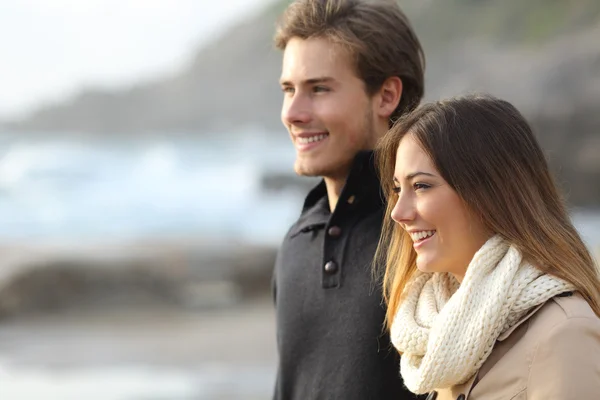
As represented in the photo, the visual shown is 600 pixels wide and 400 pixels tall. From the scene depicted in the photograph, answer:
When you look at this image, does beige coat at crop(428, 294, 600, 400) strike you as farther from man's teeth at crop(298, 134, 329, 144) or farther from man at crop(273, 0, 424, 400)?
man's teeth at crop(298, 134, 329, 144)

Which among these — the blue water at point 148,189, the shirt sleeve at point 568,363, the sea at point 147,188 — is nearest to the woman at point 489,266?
the shirt sleeve at point 568,363

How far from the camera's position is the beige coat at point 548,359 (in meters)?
1.38

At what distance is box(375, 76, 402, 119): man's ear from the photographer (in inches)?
89.0

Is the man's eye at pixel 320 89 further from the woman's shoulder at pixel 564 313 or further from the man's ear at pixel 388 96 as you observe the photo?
the woman's shoulder at pixel 564 313

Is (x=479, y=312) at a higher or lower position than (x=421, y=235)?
lower

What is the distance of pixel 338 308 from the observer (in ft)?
6.97

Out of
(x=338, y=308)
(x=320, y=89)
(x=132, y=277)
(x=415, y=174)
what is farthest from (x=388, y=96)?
(x=132, y=277)

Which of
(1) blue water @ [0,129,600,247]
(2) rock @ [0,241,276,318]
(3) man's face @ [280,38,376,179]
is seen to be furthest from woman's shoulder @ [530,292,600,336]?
(1) blue water @ [0,129,600,247]

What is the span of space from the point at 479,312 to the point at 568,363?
0.18m

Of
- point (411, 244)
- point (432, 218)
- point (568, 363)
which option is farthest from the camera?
point (411, 244)

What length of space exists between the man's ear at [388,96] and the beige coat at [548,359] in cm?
86

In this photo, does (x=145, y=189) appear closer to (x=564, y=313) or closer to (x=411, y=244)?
(x=411, y=244)

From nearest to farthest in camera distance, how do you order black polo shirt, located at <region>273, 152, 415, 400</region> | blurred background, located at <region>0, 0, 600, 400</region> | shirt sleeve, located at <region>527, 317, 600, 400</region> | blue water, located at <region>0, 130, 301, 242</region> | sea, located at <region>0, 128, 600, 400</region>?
shirt sleeve, located at <region>527, 317, 600, 400</region>
black polo shirt, located at <region>273, 152, 415, 400</region>
blurred background, located at <region>0, 0, 600, 400</region>
sea, located at <region>0, 128, 600, 400</region>
blue water, located at <region>0, 130, 301, 242</region>

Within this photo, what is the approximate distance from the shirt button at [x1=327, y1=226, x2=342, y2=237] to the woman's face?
19.9 inches
